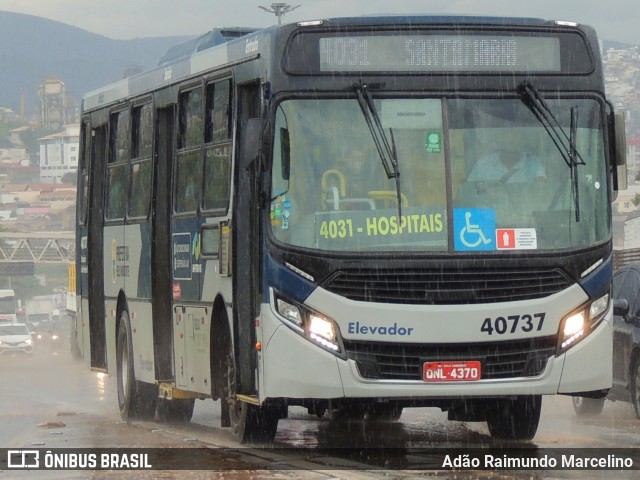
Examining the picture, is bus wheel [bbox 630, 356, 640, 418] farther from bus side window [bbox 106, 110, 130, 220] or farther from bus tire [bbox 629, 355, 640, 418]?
bus side window [bbox 106, 110, 130, 220]

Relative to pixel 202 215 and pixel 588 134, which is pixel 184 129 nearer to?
pixel 202 215

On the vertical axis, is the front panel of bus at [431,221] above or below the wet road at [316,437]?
above

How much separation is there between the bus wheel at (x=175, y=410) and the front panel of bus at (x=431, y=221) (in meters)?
5.93

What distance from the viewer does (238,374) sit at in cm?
1352

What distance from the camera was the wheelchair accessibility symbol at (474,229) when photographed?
1234cm

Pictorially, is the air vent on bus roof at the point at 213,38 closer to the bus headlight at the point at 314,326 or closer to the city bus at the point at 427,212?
the city bus at the point at 427,212

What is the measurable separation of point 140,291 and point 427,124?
5.66 metres

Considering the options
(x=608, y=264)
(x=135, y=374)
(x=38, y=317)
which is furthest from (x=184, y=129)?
(x=38, y=317)

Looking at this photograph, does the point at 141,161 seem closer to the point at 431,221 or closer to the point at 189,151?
the point at 189,151

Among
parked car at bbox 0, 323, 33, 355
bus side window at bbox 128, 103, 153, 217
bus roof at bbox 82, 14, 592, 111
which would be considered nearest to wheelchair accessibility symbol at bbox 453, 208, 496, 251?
bus roof at bbox 82, 14, 592, 111

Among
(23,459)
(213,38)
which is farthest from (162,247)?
(23,459)

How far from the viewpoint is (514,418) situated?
14.3 metres

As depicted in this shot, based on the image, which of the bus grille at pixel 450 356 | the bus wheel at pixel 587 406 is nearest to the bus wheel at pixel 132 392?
the bus wheel at pixel 587 406

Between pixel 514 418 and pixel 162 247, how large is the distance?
13.3 ft
